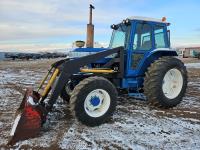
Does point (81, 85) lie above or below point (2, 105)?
above

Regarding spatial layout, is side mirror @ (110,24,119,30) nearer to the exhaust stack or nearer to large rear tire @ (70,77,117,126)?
the exhaust stack

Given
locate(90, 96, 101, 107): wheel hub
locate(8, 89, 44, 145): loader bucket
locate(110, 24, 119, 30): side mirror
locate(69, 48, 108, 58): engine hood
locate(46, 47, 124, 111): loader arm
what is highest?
locate(110, 24, 119, 30): side mirror

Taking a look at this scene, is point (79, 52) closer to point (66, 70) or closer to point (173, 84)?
point (66, 70)

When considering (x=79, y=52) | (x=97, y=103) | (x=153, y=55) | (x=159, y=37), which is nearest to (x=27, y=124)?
(x=97, y=103)

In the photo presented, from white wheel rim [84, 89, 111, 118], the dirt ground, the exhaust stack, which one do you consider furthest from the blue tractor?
the exhaust stack

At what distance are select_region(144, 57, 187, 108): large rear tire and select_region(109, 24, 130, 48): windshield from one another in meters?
1.03

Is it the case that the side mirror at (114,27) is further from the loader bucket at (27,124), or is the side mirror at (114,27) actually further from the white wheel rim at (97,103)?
the loader bucket at (27,124)

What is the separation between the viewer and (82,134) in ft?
18.0

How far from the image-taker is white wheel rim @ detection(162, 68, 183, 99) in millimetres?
7941

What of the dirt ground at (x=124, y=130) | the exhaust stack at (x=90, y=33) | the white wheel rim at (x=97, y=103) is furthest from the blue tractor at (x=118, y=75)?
the exhaust stack at (x=90, y=33)

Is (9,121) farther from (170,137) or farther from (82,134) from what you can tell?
(170,137)

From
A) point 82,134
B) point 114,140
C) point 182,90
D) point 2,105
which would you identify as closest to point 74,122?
point 82,134

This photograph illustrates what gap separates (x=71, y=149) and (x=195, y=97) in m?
5.80

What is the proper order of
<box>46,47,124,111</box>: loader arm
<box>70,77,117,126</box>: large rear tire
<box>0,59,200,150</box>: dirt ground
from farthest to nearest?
<box>46,47,124,111</box>: loader arm, <box>70,77,117,126</box>: large rear tire, <box>0,59,200,150</box>: dirt ground
